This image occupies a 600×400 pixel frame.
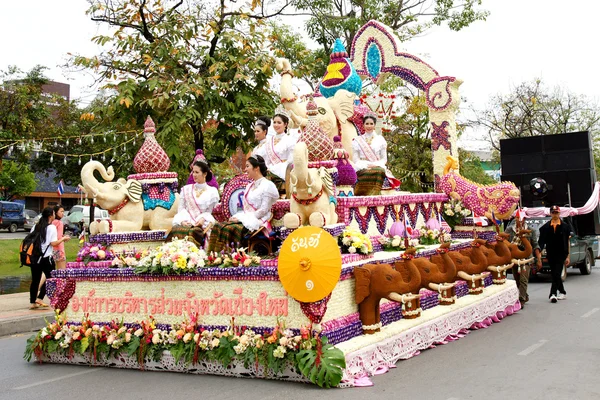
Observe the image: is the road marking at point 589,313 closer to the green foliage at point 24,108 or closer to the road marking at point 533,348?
the road marking at point 533,348

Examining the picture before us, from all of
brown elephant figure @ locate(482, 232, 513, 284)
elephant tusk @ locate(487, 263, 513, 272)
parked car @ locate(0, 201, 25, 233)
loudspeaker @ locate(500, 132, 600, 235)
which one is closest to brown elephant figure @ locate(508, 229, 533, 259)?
brown elephant figure @ locate(482, 232, 513, 284)

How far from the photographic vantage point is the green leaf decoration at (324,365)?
241 inches

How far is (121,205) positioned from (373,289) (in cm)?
384

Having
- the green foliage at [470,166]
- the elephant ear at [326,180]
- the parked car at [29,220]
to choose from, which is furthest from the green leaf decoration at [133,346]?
the parked car at [29,220]

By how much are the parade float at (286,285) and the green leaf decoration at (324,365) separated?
0.01 m

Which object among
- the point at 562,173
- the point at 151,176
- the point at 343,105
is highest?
the point at 343,105

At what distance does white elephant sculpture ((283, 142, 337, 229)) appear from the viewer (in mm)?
7016

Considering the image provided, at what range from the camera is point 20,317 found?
36.2 feet

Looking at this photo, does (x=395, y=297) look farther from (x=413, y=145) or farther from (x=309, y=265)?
(x=413, y=145)

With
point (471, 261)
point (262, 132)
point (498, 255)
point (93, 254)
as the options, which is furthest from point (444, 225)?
point (93, 254)

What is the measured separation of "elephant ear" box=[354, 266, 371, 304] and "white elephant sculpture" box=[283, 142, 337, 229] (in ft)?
2.12

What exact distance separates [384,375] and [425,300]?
2.49m

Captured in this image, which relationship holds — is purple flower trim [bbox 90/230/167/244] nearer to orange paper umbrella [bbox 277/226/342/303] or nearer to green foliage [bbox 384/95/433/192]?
orange paper umbrella [bbox 277/226/342/303]

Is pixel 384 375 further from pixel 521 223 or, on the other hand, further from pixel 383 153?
pixel 521 223
